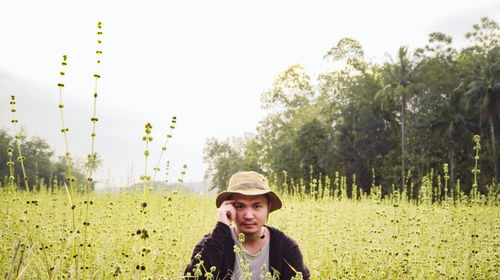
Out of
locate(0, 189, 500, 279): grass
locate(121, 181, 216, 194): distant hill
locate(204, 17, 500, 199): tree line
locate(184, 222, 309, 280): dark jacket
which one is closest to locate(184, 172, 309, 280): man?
locate(184, 222, 309, 280): dark jacket

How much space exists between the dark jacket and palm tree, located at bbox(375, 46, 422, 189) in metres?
33.2

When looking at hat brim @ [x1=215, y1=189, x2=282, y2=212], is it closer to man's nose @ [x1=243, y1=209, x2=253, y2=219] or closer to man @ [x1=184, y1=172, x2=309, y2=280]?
man @ [x1=184, y1=172, x2=309, y2=280]

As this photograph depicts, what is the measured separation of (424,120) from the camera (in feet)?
112

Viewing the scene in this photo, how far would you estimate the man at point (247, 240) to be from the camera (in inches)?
115

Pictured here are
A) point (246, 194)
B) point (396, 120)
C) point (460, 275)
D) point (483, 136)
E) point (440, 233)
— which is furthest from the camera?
point (396, 120)

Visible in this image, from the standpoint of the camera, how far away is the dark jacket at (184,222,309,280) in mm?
2898

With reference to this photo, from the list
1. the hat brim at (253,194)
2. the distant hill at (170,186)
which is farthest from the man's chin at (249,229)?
the distant hill at (170,186)

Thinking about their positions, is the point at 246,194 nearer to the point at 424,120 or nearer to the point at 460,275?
the point at 460,275

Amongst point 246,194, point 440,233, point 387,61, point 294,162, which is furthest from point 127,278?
point 387,61

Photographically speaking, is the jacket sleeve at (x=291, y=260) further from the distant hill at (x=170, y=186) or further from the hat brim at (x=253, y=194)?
the distant hill at (x=170, y=186)

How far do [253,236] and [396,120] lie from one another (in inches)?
1492

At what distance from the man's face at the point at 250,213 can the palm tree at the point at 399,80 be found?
3331 centimetres

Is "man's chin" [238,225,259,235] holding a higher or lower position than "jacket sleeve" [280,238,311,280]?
higher

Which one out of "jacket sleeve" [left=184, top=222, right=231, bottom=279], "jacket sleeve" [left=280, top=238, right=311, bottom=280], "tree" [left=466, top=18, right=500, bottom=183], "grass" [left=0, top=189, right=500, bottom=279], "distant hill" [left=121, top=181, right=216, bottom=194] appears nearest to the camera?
"grass" [left=0, top=189, right=500, bottom=279]
